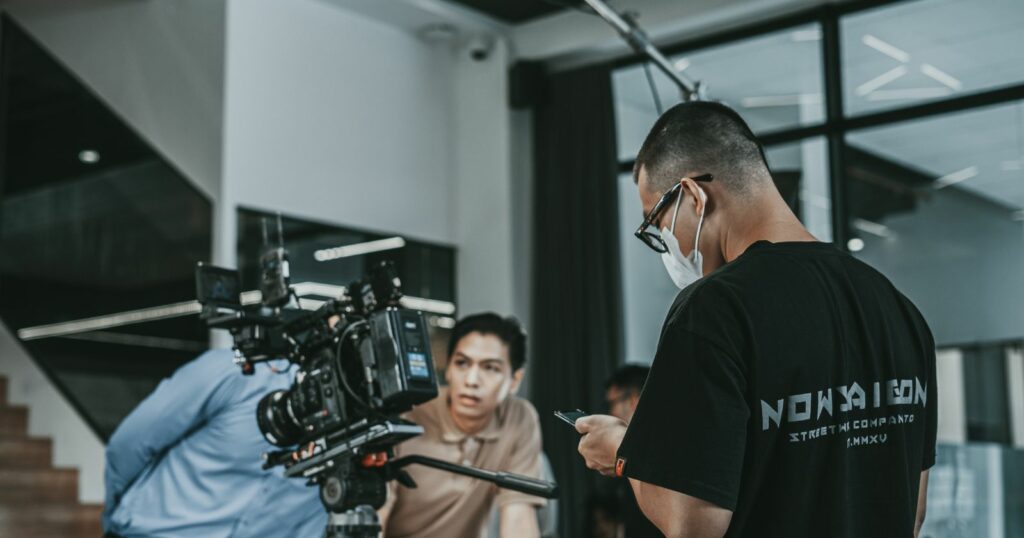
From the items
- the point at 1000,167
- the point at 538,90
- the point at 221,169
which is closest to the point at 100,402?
the point at 221,169

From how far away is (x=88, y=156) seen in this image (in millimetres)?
6000

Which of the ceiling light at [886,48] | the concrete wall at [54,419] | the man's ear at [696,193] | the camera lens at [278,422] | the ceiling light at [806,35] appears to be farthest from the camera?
the ceiling light at [806,35]

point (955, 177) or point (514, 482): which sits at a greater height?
point (955, 177)

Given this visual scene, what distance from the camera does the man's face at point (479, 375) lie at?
299 cm

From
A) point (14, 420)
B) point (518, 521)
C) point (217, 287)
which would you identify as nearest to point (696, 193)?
point (217, 287)

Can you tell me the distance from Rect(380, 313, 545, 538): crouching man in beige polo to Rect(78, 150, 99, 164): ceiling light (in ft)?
11.1

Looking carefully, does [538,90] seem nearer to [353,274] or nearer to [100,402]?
[353,274]

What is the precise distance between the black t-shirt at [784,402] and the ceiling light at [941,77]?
13.4 feet

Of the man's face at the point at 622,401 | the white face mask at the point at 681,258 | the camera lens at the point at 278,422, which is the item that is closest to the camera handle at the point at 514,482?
the camera lens at the point at 278,422

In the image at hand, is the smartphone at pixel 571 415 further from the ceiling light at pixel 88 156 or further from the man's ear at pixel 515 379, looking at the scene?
the ceiling light at pixel 88 156

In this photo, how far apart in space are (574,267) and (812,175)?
50.0 inches

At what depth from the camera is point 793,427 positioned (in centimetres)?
150

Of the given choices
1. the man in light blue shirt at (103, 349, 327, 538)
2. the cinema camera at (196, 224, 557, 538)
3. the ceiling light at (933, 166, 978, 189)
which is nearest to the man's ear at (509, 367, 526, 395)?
the man in light blue shirt at (103, 349, 327, 538)

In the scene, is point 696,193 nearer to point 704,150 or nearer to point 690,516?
point 704,150
